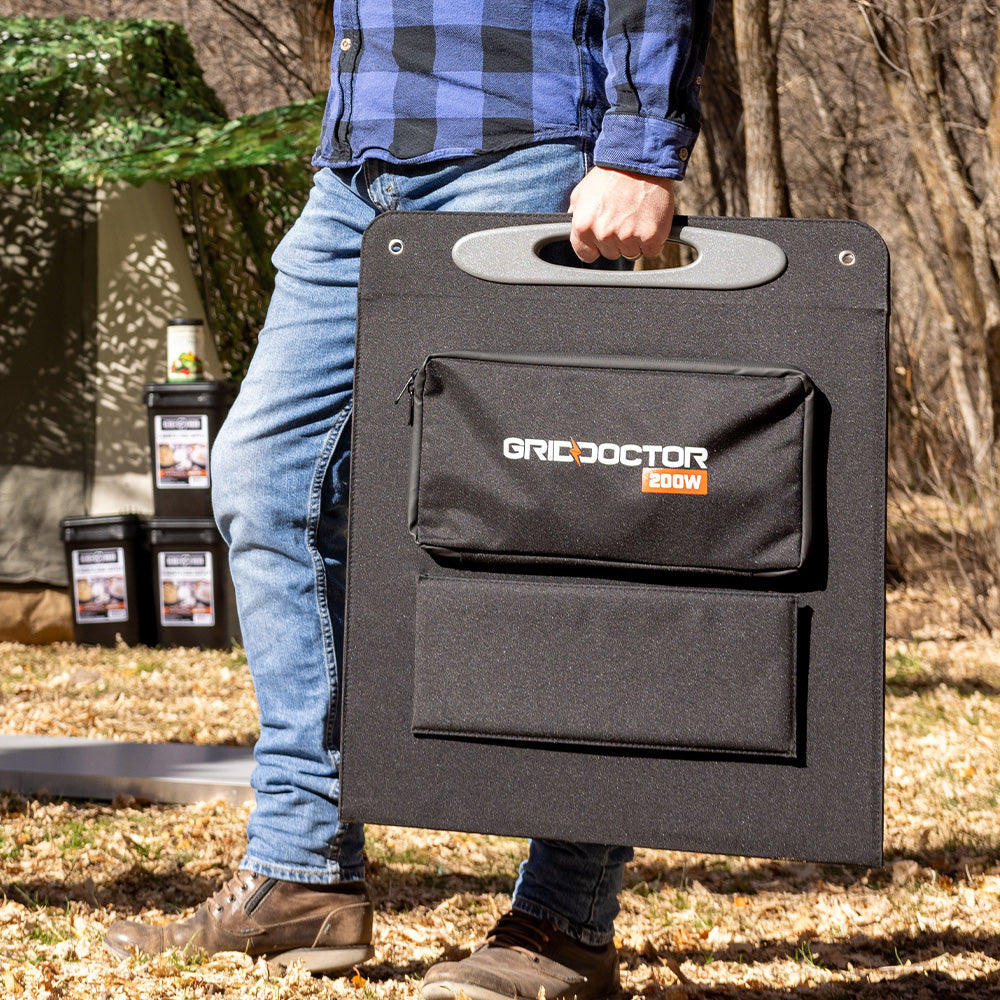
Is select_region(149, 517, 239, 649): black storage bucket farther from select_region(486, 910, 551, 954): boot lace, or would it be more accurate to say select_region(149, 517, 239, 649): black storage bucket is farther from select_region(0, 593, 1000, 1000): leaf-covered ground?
select_region(486, 910, 551, 954): boot lace

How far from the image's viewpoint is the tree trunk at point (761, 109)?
21.9ft

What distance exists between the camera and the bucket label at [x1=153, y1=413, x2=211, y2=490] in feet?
20.9

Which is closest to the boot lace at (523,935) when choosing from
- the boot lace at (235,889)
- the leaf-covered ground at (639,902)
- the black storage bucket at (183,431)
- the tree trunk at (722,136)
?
the leaf-covered ground at (639,902)

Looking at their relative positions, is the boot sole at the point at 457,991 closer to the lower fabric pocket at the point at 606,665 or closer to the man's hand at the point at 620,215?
the lower fabric pocket at the point at 606,665

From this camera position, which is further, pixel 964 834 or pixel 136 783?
pixel 136 783

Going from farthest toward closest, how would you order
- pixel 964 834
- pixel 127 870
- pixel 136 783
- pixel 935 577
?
1. pixel 935 577
2. pixel 136 783
3. pixel 964 834
4. pixel 127 870

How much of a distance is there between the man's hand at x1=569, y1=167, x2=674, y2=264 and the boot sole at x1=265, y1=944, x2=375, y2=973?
113cm

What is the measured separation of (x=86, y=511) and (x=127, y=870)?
437cm

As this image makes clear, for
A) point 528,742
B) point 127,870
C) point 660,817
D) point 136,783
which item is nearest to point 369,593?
point 528,742

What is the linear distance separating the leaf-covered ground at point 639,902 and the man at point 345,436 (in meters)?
0.13

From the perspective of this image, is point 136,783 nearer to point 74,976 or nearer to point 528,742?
point 74,976

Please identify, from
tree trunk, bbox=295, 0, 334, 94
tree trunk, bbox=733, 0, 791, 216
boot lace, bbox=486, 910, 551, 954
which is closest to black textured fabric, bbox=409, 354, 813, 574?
boot lace, bbox=486, 910, 551, 954

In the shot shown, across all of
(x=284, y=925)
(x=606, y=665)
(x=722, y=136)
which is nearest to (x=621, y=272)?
(x=606, y=665)

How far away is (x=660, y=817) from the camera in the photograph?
1630mm
